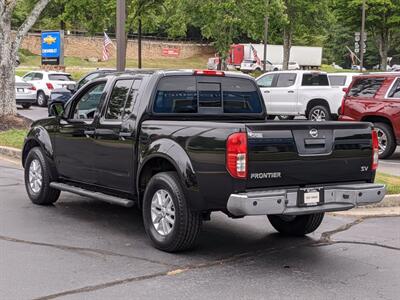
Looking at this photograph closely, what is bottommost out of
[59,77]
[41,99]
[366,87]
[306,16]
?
[41,99]

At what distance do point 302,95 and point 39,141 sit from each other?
14.1 m

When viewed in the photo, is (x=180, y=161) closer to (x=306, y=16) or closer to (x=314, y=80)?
(x=314, y=80)

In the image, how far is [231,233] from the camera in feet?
24.4

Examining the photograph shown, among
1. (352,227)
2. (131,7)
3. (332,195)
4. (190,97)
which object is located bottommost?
(352,227)

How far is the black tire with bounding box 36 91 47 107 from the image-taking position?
2886 cm

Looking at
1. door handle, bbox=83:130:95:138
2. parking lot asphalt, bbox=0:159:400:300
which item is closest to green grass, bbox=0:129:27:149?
parking lot asphalt, bbox=0:159:400:300

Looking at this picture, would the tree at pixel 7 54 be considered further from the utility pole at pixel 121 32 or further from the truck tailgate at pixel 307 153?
the truck tailgate at pixel 307 153

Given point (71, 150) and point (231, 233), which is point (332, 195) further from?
point (71, 150)

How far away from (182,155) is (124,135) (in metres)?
1.08

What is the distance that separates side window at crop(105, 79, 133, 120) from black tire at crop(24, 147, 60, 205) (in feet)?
5.08

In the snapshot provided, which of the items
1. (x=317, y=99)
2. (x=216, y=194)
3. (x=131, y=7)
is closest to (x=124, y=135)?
(x=216, y=194)

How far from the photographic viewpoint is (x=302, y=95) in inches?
843

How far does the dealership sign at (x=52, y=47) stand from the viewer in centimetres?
3647

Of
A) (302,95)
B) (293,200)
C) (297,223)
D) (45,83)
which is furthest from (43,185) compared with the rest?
(45,83)
